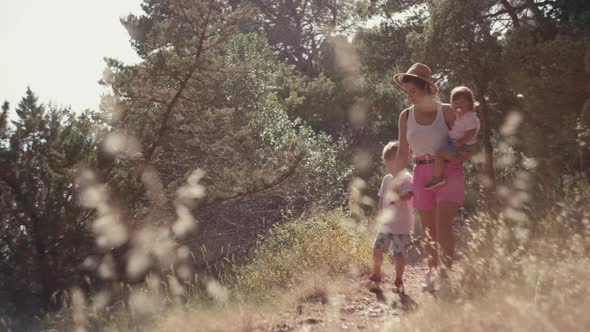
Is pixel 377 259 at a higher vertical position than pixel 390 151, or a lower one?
lower

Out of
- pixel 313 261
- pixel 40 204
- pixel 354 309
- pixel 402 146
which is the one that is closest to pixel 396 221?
pixel 402 146

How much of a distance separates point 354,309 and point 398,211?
1.09 metres

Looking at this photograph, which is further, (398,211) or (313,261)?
(313,261)

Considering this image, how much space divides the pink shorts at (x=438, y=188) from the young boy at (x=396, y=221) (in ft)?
1.06

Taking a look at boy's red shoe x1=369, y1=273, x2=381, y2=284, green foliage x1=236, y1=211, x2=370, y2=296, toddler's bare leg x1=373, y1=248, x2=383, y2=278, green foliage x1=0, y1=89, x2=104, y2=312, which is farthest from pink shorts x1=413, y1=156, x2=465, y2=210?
green foliage x1=0, y1=89, x2=104, y2=312

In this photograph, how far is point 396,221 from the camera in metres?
5.17

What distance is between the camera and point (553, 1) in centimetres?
968

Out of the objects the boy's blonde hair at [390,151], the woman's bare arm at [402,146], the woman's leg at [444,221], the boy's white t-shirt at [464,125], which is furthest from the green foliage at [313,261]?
the boy's white t-shirt at [464,125]

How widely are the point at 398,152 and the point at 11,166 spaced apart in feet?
23.0

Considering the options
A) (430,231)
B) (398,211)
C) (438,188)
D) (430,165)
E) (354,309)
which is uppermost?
(430,165)

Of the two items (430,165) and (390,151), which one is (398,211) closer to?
(390,151)

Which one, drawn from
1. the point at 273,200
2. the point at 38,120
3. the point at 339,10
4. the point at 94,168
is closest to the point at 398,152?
the point at 94,168

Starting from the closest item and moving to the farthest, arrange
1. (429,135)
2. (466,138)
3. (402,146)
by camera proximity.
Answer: (466,138), (429,135), (402,146)

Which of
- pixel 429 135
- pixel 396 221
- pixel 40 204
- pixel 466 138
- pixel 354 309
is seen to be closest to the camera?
pixel 466 138
